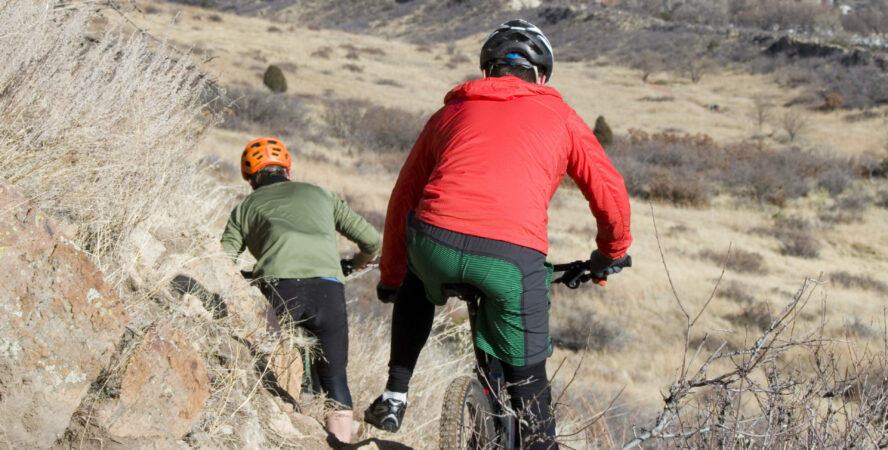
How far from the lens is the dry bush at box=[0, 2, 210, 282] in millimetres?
3217

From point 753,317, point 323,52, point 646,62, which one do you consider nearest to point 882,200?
point 753,317

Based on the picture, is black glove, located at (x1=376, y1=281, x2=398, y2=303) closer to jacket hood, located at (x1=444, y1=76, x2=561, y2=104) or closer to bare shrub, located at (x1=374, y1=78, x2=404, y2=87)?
jacket hood, located at (x1=444, y1=76, x2=561, y2=104)

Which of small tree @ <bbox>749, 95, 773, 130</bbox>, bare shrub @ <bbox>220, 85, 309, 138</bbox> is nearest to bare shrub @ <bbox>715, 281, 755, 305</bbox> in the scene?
bare shrub @ <bbox>220, 85, 309, 138</bbox>

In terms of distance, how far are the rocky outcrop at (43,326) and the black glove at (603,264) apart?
1.65 metres

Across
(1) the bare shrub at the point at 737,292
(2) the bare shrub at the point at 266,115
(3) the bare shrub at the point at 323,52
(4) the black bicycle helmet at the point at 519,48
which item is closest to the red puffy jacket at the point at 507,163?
(4) the black bicycle helmet at the point at 519,48

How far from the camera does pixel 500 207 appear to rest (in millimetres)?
2418

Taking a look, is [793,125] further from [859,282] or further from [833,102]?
[859,282]

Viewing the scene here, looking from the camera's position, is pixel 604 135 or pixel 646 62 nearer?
pixel 604 135

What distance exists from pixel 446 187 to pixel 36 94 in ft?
7.74

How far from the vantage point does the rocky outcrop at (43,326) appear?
2209mm

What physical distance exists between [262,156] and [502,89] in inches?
75.3

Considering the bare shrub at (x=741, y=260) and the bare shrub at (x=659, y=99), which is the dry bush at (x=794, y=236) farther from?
the bare shrub at (x=659, y=99)

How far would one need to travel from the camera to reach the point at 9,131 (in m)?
3.32

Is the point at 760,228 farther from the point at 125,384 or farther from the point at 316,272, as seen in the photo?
the point at 125,384
